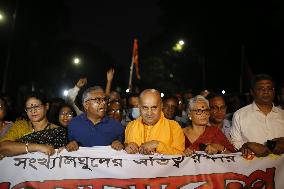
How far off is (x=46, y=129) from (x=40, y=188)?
0.76 meters

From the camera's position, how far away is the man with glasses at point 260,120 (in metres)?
5.20

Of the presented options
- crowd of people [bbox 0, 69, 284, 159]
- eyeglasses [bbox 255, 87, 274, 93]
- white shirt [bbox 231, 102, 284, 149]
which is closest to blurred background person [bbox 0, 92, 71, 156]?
crowd of people [bbox 0, 69, 284, 159]

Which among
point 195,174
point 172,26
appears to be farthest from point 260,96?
point 172,26

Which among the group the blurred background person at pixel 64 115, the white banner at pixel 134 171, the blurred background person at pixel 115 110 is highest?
the blurred background person at pixel 115 110

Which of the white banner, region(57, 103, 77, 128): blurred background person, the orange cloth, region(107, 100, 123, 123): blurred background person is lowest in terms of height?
the white banner

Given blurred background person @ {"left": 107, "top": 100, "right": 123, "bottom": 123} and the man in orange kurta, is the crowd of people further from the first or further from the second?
blurred background person @ {"left": 107, "top": 100, "right": 123, "bottom": 123}

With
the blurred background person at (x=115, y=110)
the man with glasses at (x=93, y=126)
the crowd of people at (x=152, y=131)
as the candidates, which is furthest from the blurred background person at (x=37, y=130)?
the blurred background person at (x=115, y=110)

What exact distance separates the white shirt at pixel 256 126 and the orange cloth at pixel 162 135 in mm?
840

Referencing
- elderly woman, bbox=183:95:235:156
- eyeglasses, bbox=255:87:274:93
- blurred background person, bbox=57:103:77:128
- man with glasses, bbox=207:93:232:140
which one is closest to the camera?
elderly woman, bbox=183:95:235:156

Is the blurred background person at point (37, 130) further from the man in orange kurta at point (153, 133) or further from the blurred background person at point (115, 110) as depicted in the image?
the blurred background person at point (115, 110)

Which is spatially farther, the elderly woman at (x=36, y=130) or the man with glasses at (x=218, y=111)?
the man with glasses at (x=218, y=111)

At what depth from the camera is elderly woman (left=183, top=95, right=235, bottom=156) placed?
495cm

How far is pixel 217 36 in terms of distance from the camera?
25.7 meters

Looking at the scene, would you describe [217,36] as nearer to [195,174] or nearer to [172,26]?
[172,26]
